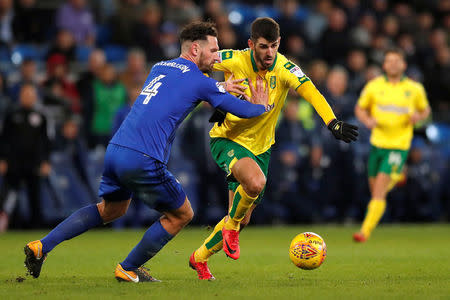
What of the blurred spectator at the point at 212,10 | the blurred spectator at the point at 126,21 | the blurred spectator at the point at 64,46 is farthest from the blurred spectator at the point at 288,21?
the blurred spectator at the point at 64,46

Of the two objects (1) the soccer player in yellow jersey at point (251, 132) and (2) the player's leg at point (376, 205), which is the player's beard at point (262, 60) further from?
(2) the player's leg at point (376, 205)

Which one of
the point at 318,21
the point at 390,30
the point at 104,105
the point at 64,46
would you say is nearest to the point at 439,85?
the point at 390,30

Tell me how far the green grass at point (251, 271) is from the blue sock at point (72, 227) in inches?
14.7

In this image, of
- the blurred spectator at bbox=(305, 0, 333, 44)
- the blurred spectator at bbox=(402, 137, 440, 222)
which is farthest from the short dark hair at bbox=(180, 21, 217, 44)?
the blurred spectator at bbox=(305, 0, 333, 44)

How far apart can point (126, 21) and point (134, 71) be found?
1.79 metres

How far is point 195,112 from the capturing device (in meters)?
15.3

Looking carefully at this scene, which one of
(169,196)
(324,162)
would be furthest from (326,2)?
(169,196)

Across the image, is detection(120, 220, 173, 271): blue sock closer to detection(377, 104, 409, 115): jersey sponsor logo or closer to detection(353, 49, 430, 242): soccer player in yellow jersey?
detection(353, 49, 430, 242): soccer player in yellow jersey

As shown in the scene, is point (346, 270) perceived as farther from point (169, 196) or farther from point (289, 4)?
point (289, 4)

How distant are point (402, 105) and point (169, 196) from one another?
22.1 feet

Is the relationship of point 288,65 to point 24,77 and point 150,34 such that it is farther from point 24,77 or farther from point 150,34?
point 150,34

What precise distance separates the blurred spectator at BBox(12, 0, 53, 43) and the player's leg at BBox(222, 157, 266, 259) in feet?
31.7

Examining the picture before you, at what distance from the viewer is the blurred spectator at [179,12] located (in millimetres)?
17734

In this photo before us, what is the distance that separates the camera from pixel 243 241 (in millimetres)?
12469
